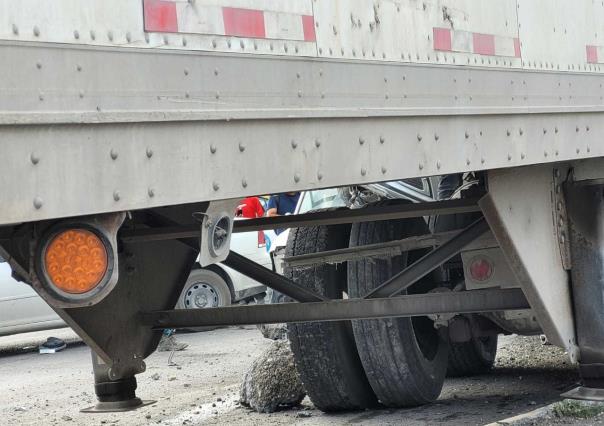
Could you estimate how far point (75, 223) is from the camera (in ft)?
10.3

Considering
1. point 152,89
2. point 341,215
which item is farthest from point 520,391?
point 152,89

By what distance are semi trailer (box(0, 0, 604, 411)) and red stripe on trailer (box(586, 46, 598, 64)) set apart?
21mm

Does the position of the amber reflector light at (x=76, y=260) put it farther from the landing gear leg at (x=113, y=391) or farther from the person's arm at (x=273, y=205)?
the person's arm at (x=273, y=205)

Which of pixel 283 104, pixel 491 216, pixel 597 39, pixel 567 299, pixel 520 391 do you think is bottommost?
pixel 520 391

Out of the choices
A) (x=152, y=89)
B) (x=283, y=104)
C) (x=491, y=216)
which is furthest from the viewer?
(x=491, y=216)

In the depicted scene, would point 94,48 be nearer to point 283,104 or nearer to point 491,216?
point 283,104

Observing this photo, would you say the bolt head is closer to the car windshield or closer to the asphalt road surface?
the asphalt road surface

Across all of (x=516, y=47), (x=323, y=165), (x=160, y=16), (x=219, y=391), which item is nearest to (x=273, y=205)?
(x=219, y=391)

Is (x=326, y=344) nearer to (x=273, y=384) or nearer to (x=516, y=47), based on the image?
(x=273, y=384)

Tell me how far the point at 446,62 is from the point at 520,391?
3788 millimetres

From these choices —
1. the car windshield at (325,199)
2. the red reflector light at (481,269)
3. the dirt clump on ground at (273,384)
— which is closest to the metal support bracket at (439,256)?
the red reflector light at (481,269)

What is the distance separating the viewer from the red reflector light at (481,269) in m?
6.10

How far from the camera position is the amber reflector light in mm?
3154

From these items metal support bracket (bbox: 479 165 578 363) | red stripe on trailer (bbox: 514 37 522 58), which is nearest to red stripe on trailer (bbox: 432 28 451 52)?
red stripe on trailer (bbox: 514 37 522 58)
